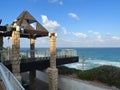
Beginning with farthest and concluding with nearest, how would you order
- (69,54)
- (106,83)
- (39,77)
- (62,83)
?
(39,77) → (69,54) → (62,83) → (106,83)

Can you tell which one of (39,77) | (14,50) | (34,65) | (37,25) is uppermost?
(37,25)

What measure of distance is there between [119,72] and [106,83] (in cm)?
162

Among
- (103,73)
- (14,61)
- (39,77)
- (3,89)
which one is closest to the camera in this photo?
(3,89)

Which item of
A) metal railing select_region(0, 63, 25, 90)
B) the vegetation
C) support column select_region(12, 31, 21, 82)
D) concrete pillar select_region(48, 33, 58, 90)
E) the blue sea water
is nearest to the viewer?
metal railing select_region(0, 63, 25, 90)

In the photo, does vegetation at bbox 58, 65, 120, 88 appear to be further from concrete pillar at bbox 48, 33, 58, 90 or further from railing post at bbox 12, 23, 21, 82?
railing post at bbox 12, 23, 21, 82

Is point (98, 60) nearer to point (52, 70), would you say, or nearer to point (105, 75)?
point (105, 75)

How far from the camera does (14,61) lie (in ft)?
50.2

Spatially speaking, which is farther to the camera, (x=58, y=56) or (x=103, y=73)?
(x=58, y=56)

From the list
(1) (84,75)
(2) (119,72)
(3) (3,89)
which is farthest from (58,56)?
(3) (3,89)

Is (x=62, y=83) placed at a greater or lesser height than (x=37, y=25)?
lesser

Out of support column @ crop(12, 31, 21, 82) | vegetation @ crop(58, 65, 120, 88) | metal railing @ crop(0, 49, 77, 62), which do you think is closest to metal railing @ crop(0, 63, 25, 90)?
support column @ crop(12, 31, 21, 82)

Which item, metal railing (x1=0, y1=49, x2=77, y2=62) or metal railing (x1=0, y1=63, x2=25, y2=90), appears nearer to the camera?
metal railing (x1=0, y1=63, x2=25, y2=90)

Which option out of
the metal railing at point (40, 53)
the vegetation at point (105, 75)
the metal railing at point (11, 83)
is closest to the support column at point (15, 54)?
the metal railing at point (40, 53)

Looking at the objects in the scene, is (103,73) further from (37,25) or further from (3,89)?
(3,89)
